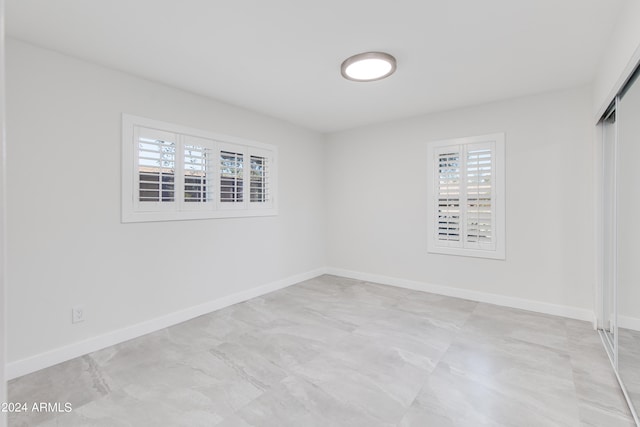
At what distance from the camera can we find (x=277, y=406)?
1859 mm

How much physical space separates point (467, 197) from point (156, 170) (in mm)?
3673

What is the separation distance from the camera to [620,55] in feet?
6.48

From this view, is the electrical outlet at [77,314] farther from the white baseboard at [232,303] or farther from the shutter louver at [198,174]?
the shutter louver at [198,174]

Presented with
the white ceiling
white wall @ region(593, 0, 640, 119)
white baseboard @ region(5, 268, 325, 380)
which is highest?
the white ceiling

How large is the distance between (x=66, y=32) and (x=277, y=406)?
2999 millimetres

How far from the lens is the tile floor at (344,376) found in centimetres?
177

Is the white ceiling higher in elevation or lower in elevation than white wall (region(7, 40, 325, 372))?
higher

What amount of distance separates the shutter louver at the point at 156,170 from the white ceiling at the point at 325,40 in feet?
2.14

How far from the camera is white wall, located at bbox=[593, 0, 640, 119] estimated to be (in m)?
1.68

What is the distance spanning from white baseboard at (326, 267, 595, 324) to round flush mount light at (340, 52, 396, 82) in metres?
2.86

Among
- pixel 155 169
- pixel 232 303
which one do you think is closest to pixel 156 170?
pixel 155 169

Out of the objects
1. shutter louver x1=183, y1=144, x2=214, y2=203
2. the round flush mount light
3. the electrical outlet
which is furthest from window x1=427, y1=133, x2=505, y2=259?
the electrical outlet

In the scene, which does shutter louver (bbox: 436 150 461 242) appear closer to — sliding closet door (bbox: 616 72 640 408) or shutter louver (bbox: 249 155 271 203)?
sliding closet door (bbox: 616 72 640 408)

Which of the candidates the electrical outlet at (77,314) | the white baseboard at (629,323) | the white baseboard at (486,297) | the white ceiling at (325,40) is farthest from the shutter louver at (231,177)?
the white baseboard at (629,323)
